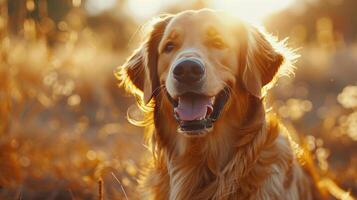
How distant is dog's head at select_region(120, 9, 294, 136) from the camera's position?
4.05 m

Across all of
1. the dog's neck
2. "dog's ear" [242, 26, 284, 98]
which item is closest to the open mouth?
the dog's neck

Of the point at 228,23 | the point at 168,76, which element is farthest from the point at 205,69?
the point at 228,23

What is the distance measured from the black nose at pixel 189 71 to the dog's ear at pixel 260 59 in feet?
1.43

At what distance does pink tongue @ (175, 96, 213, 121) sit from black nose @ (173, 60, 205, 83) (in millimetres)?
174

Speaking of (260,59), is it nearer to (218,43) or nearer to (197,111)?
(218,43)

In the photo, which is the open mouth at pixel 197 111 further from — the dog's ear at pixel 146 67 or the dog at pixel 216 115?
the dog's ear at pixel 146 67

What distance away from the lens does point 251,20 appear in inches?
189

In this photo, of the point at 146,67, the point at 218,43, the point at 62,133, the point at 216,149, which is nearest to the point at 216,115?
the point at 216,149

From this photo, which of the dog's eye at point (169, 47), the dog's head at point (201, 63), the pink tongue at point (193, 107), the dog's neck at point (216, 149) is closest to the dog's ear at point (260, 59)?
the dog's head at point (201, 63)

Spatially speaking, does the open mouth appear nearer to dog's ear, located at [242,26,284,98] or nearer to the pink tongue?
the pink tongue

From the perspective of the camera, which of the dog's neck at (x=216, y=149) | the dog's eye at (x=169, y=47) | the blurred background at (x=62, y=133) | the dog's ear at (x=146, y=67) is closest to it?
the dog's neck at (x=216, y=149)

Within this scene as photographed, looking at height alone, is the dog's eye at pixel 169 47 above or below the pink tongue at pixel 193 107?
above

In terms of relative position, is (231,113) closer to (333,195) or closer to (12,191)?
(333,195)

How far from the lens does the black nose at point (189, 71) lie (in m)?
3.96
